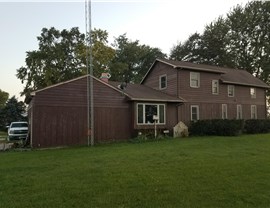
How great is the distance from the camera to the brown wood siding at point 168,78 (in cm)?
2362

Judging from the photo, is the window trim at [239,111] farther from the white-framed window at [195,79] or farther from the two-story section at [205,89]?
the white-framed window at [195,79]

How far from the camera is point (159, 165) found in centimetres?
901

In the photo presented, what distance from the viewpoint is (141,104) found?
20406 mm

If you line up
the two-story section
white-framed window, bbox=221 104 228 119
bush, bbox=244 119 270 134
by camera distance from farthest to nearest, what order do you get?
white-framed window, bbox=221 104 228 119
bush, bbox=244 119 270 134
the two-story section

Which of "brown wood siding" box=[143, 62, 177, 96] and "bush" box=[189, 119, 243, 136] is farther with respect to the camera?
"brown wood siding" box=[143, 62, 177, 96]

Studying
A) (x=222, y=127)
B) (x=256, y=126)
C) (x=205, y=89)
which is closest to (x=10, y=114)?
(x=205, y=89)

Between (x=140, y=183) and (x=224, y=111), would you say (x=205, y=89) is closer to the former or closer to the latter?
(x=224, y=111)

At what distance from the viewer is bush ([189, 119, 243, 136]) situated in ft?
68.8

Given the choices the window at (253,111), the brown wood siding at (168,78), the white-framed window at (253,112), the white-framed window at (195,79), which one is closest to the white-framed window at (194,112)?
the white-framed window at (195,79)

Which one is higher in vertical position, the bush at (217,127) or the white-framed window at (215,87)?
the white-framed window at (215,87)

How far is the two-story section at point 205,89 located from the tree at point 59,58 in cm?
1356

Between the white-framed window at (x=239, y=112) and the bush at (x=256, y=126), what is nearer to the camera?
the bush at (x=256, y=126)

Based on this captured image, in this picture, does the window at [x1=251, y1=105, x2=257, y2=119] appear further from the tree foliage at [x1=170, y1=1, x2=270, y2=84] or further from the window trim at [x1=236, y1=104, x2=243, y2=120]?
the tree foliage at [x1=170, y1=1, x2=270, y2=84]

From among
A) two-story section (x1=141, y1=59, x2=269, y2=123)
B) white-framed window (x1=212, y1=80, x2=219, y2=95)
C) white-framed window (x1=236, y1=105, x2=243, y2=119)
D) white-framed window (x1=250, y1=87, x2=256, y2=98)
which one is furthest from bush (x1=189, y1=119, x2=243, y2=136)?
white-framed window (x1=250, y1=87, x2=256, y2=98)
